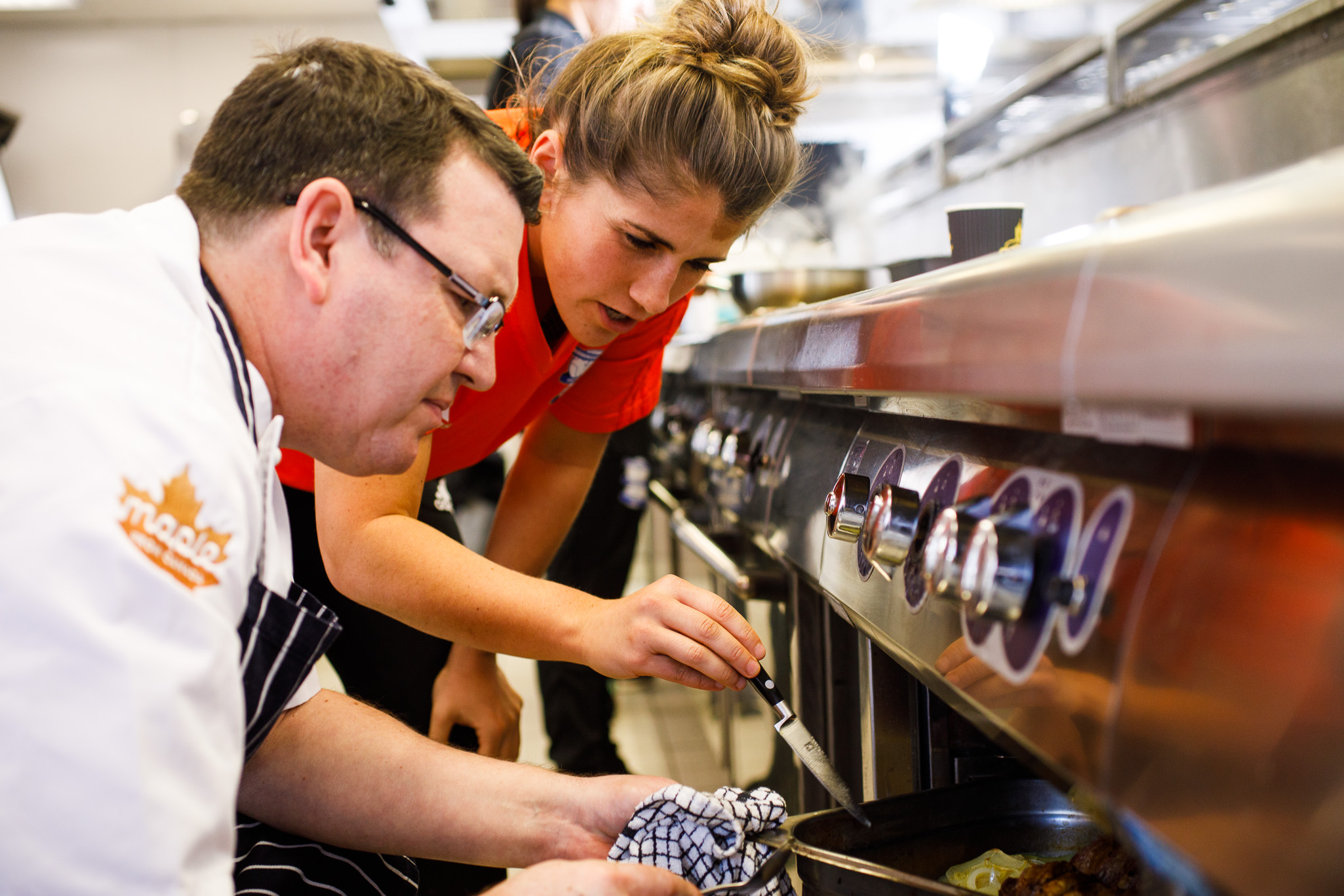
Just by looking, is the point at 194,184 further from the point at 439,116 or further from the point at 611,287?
the point at 611,287

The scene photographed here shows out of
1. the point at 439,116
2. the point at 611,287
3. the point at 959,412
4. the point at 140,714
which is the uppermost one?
the point at 439,116

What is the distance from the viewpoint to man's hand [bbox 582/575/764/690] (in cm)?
90

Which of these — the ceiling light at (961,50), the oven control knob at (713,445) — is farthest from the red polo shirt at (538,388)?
the ceiling light at (961,50)

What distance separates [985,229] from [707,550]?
2.16ft

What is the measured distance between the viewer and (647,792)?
86 cm

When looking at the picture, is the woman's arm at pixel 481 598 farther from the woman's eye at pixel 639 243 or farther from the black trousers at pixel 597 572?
the black trousers at pixel 597 572

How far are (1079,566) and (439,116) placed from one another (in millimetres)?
566

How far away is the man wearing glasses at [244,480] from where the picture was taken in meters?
0.50

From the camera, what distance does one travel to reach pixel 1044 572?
53 cm

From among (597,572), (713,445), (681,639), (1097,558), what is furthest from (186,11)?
(1097,558)

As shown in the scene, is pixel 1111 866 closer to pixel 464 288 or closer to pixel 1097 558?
pixel 1097 558

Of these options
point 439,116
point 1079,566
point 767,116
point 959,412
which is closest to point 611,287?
point 767,116

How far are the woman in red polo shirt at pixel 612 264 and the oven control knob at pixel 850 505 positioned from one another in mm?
141

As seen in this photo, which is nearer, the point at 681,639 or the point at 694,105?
the point at 681,639
